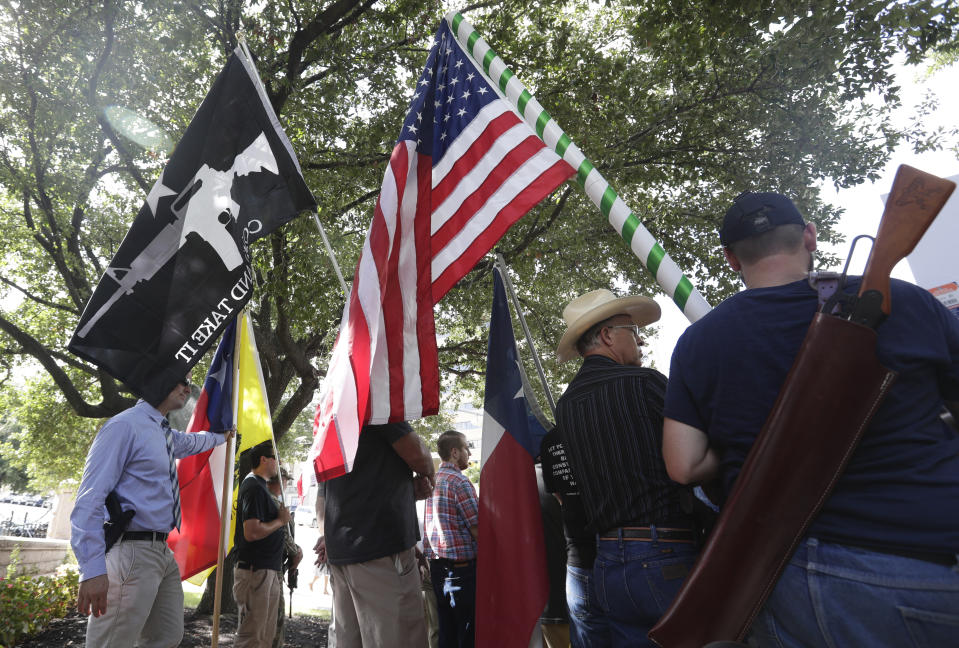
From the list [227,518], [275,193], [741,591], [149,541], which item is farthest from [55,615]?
[741,591]

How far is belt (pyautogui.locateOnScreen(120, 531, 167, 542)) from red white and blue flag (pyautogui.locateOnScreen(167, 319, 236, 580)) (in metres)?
1.28

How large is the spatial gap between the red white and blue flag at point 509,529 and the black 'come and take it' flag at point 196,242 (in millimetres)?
1867

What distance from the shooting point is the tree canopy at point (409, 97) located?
6.61 m

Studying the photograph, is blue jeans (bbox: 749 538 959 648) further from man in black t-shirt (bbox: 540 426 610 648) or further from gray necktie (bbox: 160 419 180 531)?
gray necktie (bbox: 160 419 180 531)

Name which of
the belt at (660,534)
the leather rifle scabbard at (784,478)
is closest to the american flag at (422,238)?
the belt at (660,534)

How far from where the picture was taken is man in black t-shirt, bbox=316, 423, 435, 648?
3104mm

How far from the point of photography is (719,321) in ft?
5.41

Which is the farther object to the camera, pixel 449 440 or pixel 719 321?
pixel 449 440

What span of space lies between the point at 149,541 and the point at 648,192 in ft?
27.6

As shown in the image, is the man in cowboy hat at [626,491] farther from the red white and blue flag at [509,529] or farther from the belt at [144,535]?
the belt at [144,535]

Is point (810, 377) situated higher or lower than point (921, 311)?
lower

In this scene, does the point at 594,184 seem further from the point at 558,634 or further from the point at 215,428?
the point at 215,428

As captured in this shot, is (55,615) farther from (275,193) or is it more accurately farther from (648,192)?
(648,192)

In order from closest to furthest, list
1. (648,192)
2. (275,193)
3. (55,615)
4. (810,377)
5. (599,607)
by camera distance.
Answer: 1. (810,377)
2. (599,607)
3. (275,193)
4. (55,615)
5. (648,192)
